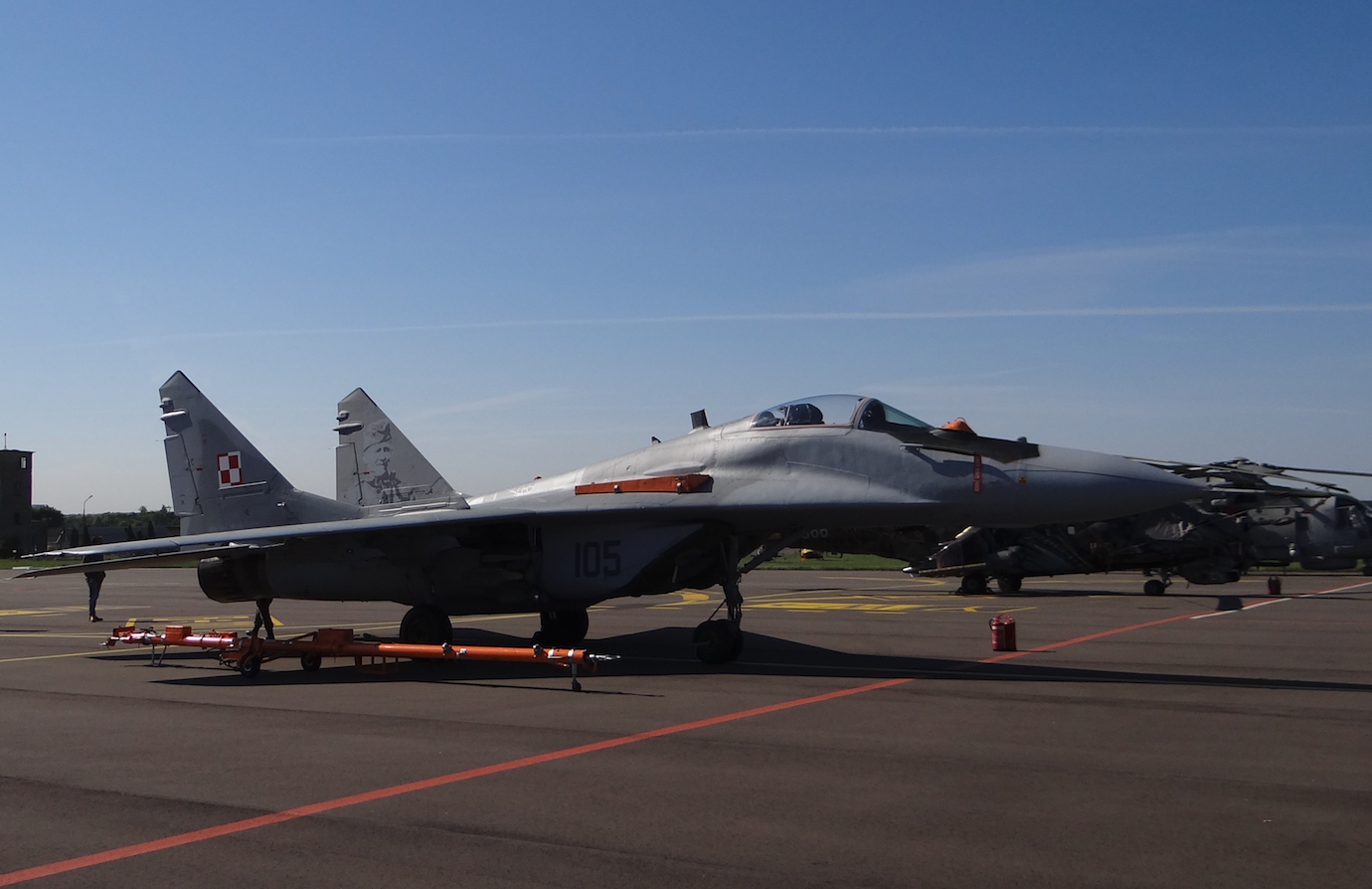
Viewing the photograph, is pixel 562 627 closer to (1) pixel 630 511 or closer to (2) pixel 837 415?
(1) pixel 630 511

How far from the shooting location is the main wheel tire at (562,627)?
16625 millimetres

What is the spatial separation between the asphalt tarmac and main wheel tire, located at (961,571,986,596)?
13269 mm

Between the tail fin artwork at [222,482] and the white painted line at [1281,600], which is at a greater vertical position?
the tail fin artwork at [222,482]

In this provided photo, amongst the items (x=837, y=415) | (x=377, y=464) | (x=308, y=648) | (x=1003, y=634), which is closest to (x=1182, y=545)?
(x=1003, y=634)

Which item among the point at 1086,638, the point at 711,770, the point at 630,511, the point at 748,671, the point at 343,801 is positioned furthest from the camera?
the point at 1086,638

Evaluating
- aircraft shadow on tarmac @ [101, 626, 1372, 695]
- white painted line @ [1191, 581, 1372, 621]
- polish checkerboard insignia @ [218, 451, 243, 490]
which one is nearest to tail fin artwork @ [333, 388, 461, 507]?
polish checkerboard insignia @ [218, 451, 243, 490]

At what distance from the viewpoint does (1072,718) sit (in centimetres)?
940

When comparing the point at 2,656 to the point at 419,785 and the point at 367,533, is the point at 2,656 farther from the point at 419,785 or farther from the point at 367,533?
the point at 419,785

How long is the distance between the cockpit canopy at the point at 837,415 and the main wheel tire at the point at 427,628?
511cm

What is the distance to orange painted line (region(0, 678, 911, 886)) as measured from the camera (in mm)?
5312

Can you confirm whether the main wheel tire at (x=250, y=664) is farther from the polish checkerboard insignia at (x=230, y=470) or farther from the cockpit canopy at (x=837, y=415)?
the cockpit canopy at (x=837, y=415)

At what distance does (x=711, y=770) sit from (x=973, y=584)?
23.1 meters

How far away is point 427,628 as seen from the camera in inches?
594

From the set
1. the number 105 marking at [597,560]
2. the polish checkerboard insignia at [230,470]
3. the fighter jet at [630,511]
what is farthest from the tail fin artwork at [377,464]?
the number 105 marking at [597,560]
